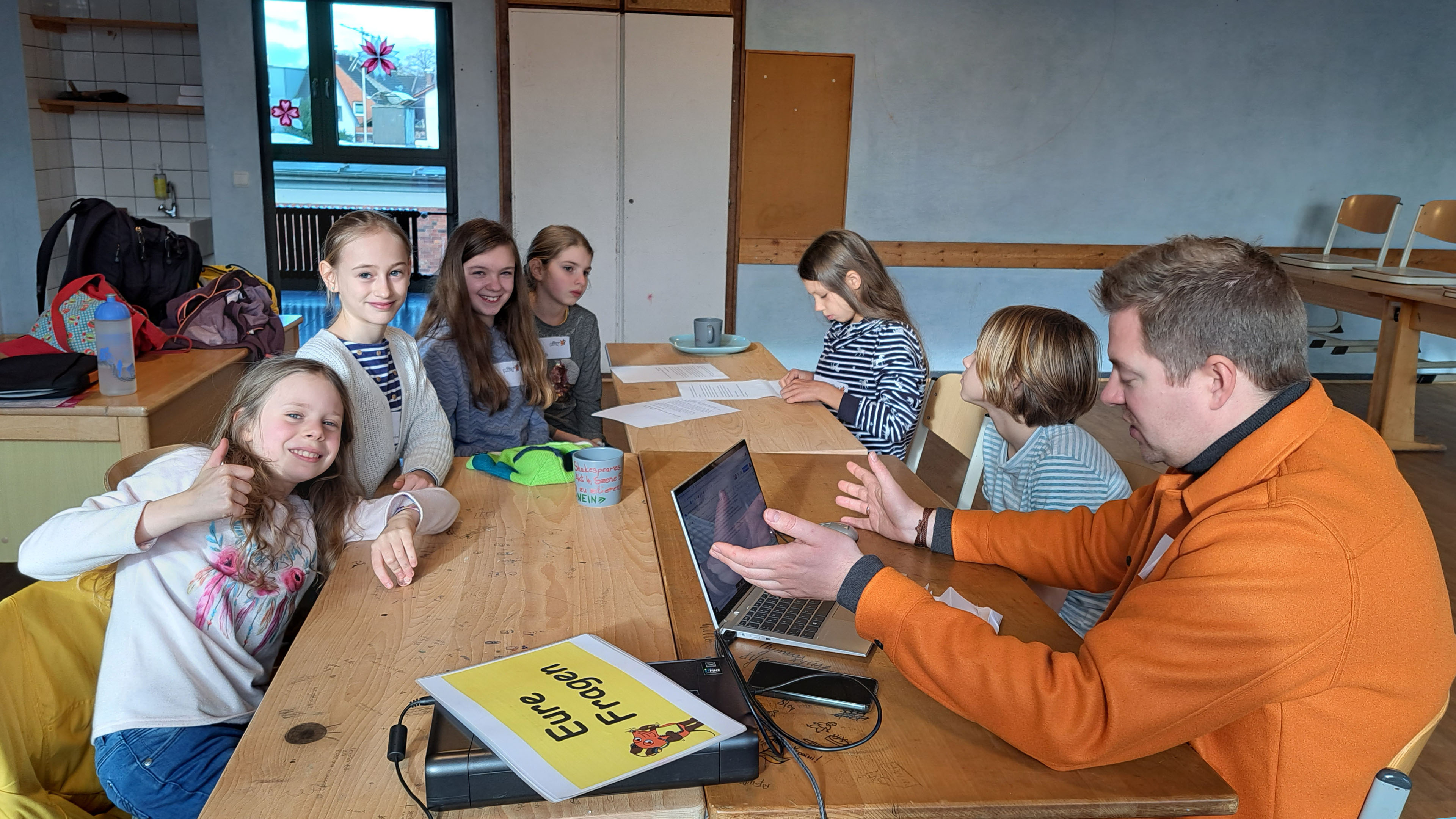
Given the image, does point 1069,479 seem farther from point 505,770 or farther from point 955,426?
point 505,770

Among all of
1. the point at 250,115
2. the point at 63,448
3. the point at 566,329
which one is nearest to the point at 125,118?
the point at 250,115

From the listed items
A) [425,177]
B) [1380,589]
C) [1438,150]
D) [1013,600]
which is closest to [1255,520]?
[1380,589]

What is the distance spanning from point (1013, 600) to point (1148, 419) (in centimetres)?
36

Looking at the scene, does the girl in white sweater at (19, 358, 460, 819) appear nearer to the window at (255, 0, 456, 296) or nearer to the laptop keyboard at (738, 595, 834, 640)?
the laptop keyboard at (738, 595, 834, 640)

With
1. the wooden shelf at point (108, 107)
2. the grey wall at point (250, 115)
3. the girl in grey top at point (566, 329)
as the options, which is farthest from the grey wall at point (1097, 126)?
the wooden shelf at point (108, 107)

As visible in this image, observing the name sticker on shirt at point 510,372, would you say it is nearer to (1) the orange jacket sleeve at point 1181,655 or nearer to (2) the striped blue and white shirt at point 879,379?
(2) the striped blue and white shirt at point 879,379

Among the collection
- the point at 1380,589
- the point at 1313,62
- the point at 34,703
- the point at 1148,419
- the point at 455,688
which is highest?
the point at 1313,62

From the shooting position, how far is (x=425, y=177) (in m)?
8.16

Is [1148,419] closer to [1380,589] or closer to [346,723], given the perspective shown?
[1380,589]

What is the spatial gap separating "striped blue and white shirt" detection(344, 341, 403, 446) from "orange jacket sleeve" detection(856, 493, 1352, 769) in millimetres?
1324

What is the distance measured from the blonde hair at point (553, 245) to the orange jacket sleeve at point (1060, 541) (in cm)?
162

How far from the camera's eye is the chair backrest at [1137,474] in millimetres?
1796

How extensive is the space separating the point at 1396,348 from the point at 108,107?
286 inches

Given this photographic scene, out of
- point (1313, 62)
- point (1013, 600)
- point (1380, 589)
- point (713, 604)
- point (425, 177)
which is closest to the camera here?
point (1380, 589)
